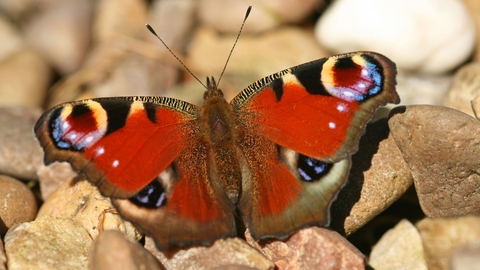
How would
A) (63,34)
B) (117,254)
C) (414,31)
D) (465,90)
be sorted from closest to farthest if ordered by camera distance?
(117,254)
(465,90)
(414,31)
(63,34)

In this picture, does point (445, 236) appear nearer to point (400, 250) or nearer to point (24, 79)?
point (400, 250)

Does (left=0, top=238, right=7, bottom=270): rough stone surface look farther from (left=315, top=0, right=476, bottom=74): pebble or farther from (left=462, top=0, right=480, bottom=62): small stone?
(left=462, top=0, right=480, bottom=62): small stone

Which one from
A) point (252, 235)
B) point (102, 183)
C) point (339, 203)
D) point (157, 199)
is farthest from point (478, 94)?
point (102, 183)

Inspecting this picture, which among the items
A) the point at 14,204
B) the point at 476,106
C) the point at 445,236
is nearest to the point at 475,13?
the point at 476,106

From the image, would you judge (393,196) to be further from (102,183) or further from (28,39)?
(28,39)

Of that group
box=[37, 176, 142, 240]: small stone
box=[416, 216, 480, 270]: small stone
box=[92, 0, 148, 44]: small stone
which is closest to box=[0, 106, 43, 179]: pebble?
box=[37, 176, 142, 240]: small stone
